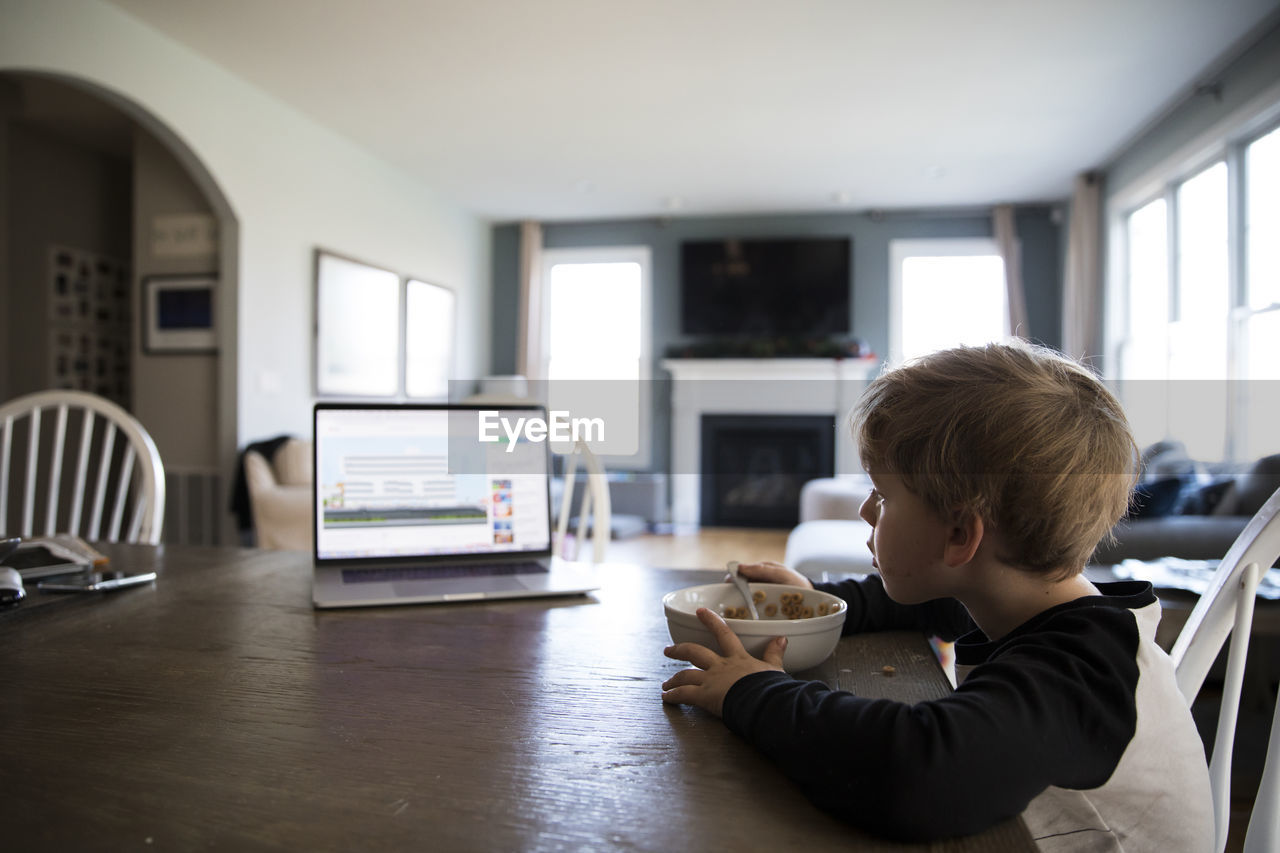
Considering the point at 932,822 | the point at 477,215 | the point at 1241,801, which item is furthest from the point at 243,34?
the point at 1241,801

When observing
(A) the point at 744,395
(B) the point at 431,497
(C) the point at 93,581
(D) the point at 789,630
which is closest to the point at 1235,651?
(D) the point at 789,630

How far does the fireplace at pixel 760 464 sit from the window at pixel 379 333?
2.21 m

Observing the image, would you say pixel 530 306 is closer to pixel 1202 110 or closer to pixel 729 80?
pixel 729 80

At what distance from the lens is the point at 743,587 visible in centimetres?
89

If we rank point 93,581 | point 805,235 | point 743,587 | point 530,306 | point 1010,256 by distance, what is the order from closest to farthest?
point 743,587
point 93,581
point 1010,256
point 805,235
point 530,306

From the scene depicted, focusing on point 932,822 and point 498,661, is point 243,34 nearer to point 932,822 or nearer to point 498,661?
point 498,661

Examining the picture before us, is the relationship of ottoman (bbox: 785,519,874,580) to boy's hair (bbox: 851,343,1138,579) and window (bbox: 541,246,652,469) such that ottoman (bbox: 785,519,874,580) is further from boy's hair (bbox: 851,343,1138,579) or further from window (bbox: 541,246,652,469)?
window (bbox: 541,246,652,469)

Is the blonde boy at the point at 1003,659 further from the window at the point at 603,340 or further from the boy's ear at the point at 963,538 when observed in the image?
the window at the point at 603,340

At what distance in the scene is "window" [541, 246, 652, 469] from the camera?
22.0 ft

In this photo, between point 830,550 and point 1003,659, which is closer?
point 1003,659

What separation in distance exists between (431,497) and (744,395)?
5.26 meters

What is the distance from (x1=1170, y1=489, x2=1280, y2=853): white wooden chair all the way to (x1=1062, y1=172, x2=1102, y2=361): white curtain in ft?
16.7

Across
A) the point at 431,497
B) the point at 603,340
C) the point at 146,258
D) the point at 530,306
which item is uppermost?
the point at 530,306

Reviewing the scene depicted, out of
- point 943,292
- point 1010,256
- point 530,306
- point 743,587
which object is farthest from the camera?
point 530,306
